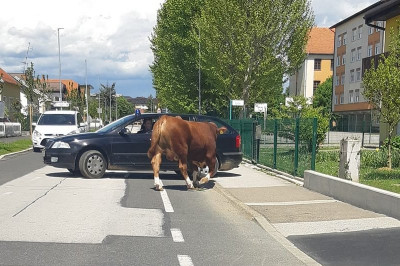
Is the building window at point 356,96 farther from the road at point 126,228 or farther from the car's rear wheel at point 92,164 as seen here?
the road at point 126,228

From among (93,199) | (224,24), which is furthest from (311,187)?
(224,24)

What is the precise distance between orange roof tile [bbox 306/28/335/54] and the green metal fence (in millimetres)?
66601

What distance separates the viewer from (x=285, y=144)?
13570mm

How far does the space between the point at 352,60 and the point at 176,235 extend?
58955mm

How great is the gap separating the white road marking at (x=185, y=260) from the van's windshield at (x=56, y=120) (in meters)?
19.1

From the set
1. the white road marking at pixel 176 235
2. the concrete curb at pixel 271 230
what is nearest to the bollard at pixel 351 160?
the concrete curb at pixel 271 230

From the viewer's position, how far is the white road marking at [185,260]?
17.1 feet

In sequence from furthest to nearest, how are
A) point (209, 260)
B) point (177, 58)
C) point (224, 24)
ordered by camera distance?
point (177, 58), point (224, 24), point (209, 260)

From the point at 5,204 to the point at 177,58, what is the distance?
97.6 feet

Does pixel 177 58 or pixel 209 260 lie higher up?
pixel 177 58

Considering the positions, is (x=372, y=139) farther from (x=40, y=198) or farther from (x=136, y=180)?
(x=40, y=198)

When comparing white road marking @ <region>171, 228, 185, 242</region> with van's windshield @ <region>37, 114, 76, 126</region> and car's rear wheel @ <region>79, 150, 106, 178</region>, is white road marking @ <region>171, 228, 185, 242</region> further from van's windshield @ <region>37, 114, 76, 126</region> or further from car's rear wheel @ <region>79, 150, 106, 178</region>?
van's windshield @ <region>37, 114, 76, 126</region>

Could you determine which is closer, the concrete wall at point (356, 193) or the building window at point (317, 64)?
the concrete wall at point (356, 193)

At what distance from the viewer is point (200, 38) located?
3123 cm
